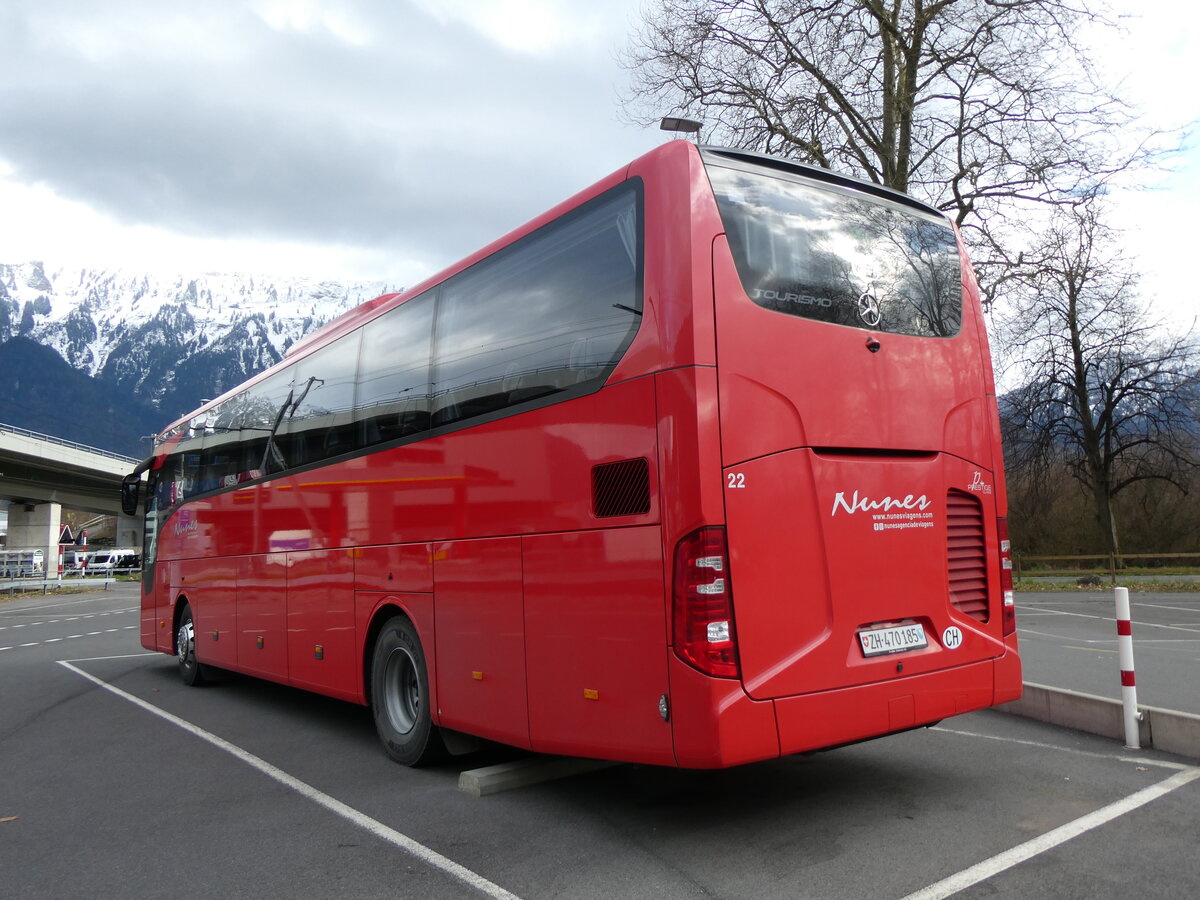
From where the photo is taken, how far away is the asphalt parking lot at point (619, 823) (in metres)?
4.23

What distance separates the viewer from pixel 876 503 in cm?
507

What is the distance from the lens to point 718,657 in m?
4.39

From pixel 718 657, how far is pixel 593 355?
1.75 meters

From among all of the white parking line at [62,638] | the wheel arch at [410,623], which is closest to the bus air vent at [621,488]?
the wheel arch at [410,623]

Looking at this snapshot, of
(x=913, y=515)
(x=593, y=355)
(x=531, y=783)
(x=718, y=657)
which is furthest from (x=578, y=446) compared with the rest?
(x=531, y=783)

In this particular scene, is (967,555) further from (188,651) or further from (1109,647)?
(188,651)

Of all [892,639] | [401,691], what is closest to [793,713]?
[892,639]

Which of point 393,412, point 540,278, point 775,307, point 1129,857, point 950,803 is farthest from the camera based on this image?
point 393,412

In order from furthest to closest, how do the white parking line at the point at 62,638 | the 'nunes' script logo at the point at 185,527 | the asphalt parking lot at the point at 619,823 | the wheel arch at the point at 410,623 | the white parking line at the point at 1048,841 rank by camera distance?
the white parking line at the point at 62,638 → the 'nunes' script logo at the point at 185,527 → the wheel arch at the point at 410,623 → the asphalt parking lot at the point at 619,823 → the white parking line at the point at 1048,841

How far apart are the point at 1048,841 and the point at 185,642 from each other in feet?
35.0

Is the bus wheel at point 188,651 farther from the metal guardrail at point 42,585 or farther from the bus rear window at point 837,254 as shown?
the metal guardrail at point 42,585

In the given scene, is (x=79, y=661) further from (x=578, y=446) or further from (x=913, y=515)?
(x=913, y=515)

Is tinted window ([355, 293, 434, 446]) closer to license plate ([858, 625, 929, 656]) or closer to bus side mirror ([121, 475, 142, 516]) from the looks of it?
license plate ([858, 625, 929, 656])

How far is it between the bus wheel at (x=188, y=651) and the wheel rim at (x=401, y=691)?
5.69 m
